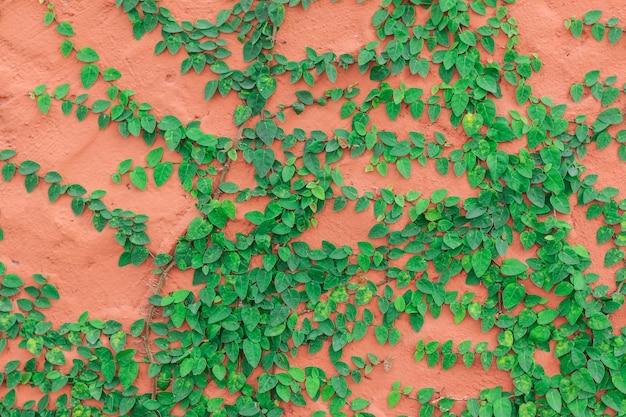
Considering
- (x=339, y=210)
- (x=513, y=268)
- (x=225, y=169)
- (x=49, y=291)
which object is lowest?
(x=49, y=291)

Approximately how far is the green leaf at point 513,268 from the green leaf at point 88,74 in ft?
5.12

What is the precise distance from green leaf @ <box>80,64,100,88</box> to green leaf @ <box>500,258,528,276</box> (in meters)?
1.56

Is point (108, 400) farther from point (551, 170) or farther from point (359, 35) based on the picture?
point (551, 170)

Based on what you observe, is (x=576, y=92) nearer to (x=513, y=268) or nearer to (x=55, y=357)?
(x=513, y=268)

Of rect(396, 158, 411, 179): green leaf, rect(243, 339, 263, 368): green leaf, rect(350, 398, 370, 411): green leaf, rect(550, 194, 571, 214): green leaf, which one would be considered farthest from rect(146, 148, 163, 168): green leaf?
rect(550, 194, 571, 214): green leaf

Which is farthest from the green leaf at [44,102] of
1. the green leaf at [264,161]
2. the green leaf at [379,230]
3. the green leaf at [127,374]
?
the green leaf at [379,230]

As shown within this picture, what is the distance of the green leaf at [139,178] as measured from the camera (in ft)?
7.93

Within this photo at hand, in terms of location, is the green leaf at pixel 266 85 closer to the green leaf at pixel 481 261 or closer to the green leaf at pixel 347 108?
the green leaf at pixel 347 108

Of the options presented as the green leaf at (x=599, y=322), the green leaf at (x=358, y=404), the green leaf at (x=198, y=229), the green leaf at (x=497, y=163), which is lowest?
the green leaf at (x=358, y=404)

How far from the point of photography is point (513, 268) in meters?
2.39

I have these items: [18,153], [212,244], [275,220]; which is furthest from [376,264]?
[18,153]

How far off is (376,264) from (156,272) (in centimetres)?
77

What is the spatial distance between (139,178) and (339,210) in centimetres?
71

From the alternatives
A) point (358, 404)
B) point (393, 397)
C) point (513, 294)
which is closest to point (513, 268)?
point (513, 294)
